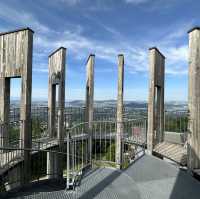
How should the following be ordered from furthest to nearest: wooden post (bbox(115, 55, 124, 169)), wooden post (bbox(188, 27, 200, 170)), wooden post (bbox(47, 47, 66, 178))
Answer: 1. wooden post (bbox(47, 47, 66, 178))
2. wooden post (bbox(115, 55, 124, 169))
3. wooden post (bbox(188, 27, 200, 170))

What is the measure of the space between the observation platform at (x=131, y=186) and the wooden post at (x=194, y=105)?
397 mm

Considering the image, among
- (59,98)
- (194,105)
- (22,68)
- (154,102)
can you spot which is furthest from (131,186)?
(59,98)

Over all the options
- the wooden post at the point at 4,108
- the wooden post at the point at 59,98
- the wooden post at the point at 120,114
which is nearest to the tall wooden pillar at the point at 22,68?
the wooden post at the point at 4,108

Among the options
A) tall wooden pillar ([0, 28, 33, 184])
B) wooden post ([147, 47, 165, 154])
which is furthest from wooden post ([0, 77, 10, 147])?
wooden post ([147, 47, 165, 154])

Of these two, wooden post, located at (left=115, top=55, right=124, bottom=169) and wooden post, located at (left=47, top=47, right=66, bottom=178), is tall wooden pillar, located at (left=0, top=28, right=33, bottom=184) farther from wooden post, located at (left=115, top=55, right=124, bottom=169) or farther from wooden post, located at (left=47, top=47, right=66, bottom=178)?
wooden post, located at (left=115, top=55, right=124, bottom=169)

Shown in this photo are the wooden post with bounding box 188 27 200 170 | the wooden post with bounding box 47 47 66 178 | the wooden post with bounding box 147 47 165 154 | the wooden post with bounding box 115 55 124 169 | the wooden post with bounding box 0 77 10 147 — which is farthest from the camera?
the wooden post with bounding box 47 47 66 178

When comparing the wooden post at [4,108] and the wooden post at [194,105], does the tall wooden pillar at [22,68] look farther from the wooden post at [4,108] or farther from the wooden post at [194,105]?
the wooden post at [194,105]

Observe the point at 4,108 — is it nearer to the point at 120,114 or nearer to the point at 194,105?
the point at 120,114

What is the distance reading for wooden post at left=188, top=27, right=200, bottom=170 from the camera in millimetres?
5262

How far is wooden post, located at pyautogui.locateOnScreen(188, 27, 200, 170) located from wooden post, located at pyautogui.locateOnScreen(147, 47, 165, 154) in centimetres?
185

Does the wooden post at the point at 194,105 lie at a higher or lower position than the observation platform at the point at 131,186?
higher

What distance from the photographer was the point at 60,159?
27.3 feet

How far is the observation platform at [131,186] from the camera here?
412cm

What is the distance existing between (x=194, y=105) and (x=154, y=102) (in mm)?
2036
